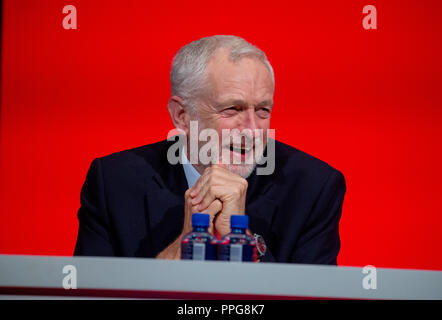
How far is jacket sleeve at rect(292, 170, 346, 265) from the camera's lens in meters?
2.14

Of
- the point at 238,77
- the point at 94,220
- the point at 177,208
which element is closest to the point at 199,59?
the point at 238,77

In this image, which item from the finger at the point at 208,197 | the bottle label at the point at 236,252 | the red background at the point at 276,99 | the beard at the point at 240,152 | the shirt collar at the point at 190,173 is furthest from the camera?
the red background at the point at 276,99

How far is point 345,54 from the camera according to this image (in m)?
2.66

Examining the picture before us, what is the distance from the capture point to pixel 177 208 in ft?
7.40

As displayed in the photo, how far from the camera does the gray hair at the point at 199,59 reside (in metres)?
2.31

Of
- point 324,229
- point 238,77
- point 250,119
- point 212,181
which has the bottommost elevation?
point 324,229

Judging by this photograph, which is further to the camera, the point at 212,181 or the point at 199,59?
the point at 199,59

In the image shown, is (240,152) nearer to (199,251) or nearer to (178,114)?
(178,114)

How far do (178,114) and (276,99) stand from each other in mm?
475

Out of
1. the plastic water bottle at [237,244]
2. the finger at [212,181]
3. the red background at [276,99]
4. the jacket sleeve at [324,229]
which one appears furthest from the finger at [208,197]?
the red background at [276,99]

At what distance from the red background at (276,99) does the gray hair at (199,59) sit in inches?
11.7

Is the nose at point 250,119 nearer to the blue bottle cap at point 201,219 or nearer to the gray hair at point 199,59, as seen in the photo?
the gray hair at point 199,59
